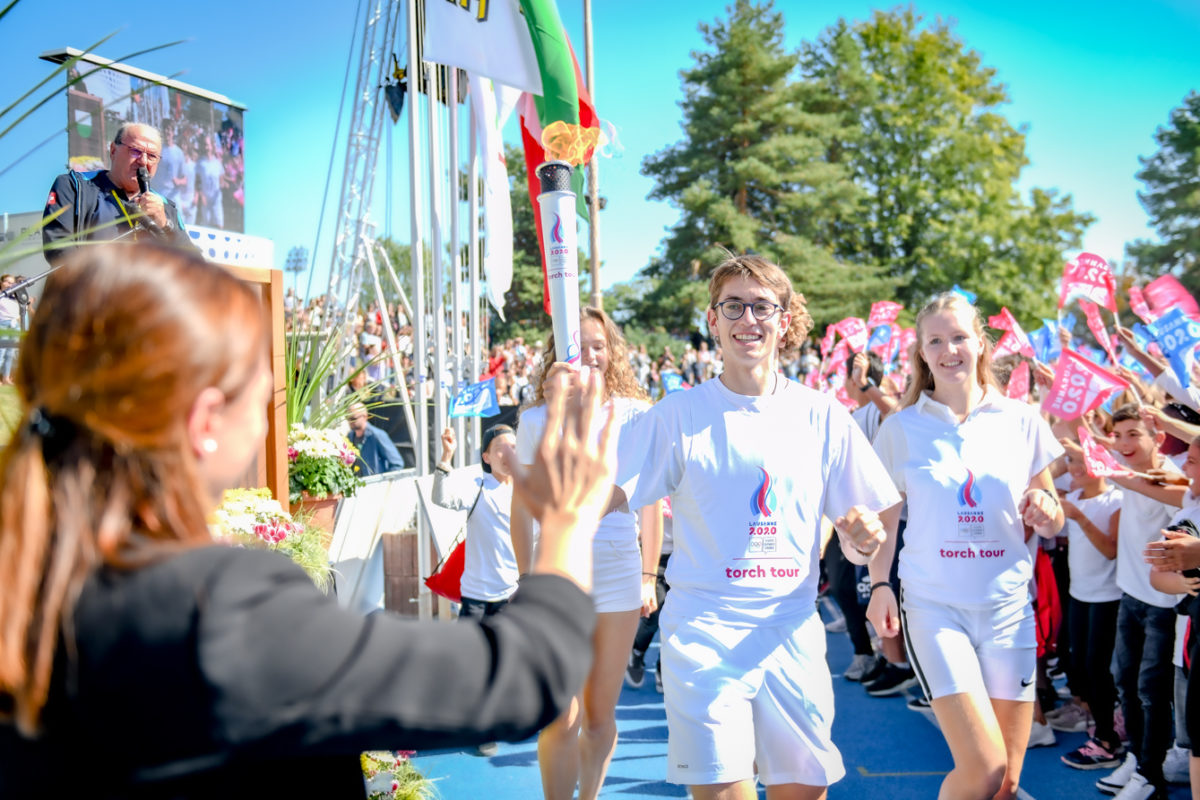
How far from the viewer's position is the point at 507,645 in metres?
1.17

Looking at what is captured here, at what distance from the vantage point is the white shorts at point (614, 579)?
3.96 m

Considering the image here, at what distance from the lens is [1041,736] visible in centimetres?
538

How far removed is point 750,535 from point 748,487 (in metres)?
0.16

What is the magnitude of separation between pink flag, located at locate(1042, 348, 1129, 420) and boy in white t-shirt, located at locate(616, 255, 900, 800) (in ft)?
10.8

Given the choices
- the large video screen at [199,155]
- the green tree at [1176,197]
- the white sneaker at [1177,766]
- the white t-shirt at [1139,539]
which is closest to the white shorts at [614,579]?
the white t-shirt at [1139,539]

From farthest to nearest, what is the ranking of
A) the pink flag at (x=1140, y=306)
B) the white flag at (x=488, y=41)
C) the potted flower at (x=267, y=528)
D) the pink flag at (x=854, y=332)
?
the pink flag at (x=854, y=332) → the pink flag at (x=1140, y=306) → the white flag at (x=488, y=41) → the potted flower at (x=267, y=528)

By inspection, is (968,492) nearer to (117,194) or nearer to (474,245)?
(117,194)

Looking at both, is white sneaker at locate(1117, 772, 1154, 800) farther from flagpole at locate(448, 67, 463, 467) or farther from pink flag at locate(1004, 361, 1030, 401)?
flagpole at locate(448, 67, 463, 467)

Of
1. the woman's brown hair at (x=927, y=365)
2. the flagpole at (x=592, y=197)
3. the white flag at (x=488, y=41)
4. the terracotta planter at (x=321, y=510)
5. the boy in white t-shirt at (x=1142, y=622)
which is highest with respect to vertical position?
the flagpole at (x=592, y=197)

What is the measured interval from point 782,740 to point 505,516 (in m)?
2.74

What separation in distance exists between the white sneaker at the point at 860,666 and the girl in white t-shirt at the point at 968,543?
10.3 feet

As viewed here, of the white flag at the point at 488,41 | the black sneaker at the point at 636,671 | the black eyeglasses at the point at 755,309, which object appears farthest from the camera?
the black sneaker at the point at 636,671

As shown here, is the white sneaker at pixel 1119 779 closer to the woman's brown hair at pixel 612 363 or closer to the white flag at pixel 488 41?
the woman's brown hair at pixel 612 363

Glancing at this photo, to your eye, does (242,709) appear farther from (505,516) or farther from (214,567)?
(505,516)
